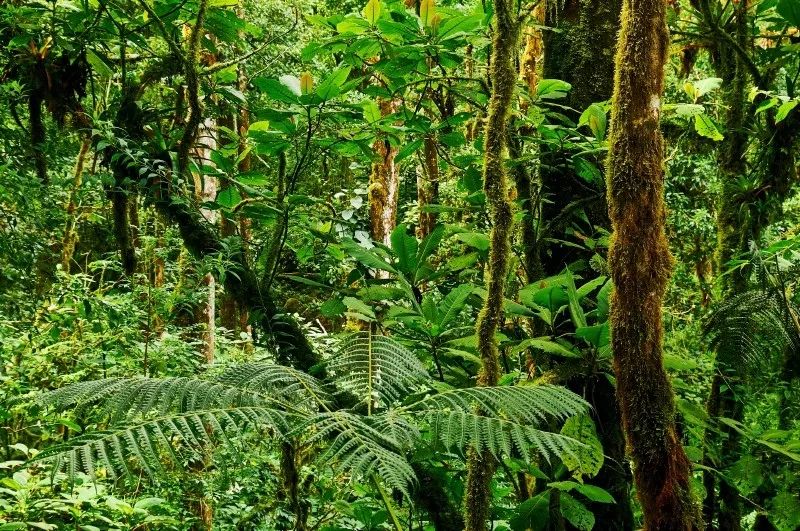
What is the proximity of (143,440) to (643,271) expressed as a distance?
3.59ft

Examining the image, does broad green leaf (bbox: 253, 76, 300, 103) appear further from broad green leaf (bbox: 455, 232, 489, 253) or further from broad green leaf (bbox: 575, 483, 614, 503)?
broad green leaf (bbox: 575, 483, 614, 503)

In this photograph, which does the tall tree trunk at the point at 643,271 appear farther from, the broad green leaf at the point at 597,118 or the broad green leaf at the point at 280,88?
the broad green leaf at the point at 280,88

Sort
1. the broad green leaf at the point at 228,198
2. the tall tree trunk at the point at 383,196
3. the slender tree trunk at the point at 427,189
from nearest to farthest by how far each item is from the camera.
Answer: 1. the broad green leaf at the point at 228,198
2. the slender tree trunk at the point at 427,189
3. the tall tree trunk at the point at 383,196

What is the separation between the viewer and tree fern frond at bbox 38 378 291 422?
113 centimetres

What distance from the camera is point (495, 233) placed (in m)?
1.57

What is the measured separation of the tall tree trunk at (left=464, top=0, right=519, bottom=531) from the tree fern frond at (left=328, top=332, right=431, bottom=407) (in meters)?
0.20

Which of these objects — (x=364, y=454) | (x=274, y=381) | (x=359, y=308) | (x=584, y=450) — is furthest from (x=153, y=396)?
(x=584, y=450)

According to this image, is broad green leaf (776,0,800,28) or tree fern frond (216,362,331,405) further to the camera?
broad green leaf (776,0,800,28)

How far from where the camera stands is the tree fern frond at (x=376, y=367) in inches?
54.7

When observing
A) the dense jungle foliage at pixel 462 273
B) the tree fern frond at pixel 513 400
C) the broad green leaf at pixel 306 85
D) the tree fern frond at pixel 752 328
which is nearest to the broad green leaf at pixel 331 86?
the dense jungle foliage at pixel 462 273

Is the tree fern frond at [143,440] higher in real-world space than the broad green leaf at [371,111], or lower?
lower

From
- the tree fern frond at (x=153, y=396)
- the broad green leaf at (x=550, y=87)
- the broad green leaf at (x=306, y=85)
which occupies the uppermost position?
the broad green leaf at (x=550, y=87)

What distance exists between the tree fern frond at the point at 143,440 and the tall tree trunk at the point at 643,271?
2.52 ft

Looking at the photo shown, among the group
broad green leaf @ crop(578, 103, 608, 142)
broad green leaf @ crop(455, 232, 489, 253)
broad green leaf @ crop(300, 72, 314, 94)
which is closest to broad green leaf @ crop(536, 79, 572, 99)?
broad green leaf @ crop(578, 103, 608, 142)
